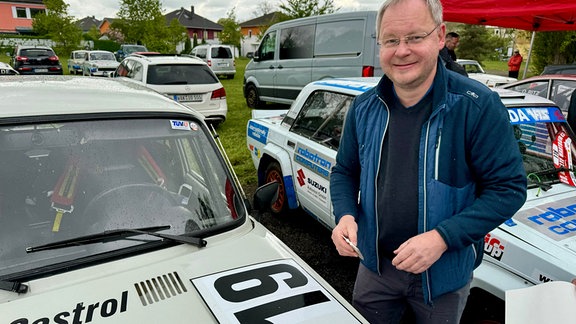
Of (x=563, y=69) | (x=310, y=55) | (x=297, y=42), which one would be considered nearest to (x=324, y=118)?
(x=310, y=55)

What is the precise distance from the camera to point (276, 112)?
17.6 feet

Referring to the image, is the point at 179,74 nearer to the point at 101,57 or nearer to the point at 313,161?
the point at 313,161

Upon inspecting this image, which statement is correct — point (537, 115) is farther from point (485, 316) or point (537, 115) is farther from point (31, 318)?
point (31, 318)

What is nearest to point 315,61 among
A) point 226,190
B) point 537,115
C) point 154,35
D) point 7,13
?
point 537,115

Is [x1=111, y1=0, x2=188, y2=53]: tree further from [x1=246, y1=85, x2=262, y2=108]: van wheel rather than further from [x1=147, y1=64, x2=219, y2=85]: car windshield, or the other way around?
[x1=147, y1=64, x2=219, y2=85]: car windshield

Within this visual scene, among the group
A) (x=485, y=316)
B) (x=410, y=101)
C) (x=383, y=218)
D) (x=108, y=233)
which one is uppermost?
(x=410, y=101)

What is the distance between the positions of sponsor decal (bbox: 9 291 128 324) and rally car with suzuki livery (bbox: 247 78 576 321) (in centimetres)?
113

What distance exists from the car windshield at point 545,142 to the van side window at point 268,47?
8.21 meters

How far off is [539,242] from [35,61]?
878 inches

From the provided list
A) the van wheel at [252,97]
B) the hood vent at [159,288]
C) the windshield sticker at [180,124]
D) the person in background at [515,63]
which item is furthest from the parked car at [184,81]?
the person in background at [515,63]

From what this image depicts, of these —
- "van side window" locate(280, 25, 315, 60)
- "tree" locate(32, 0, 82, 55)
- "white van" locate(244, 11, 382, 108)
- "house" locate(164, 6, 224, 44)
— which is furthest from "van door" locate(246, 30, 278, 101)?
"house" locate(164, 6, 224, 44)

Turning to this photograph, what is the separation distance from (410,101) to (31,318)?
1564 mm

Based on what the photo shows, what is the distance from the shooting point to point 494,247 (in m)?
2.20

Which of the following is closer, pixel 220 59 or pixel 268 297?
pixel 268 297
